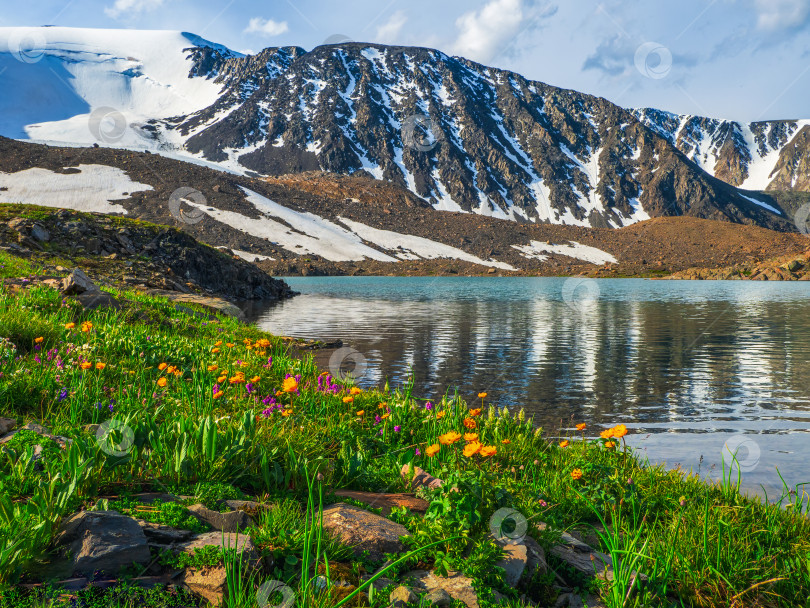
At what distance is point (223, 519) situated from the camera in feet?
11.1

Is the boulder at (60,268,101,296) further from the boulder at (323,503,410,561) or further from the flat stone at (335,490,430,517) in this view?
the boulder at (323,503,410,561)

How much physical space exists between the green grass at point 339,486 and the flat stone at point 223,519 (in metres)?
0.11

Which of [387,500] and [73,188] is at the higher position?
[73,188]

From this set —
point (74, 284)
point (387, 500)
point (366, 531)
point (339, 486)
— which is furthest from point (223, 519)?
point (74, 284)

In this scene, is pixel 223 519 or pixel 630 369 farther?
pixel 630 369

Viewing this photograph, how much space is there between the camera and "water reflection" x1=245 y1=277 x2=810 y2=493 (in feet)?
34.0

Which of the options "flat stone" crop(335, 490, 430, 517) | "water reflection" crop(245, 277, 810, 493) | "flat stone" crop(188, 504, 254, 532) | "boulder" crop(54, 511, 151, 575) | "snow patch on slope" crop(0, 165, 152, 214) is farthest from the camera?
"snow patch on slope" crop(0, 165, 152, 214)

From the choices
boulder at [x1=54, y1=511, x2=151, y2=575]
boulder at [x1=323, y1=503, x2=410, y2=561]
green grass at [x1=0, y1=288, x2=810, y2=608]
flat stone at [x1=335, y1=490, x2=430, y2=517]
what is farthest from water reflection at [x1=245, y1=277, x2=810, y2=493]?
boulder at [x1=54, y1=511, x2=151, y2=575]

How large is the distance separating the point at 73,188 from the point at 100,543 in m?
160

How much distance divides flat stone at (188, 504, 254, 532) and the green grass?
110 mm

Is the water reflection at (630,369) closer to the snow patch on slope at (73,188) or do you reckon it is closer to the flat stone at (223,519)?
the flat stone at (223,519)

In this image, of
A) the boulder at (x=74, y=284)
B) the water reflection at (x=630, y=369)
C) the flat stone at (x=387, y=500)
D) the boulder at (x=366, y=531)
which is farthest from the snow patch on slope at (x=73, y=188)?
the boulder at (x=366, y=531)

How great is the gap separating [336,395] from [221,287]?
1852 inches

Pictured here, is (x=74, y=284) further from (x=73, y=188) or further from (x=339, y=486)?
(x=73, y=188)
